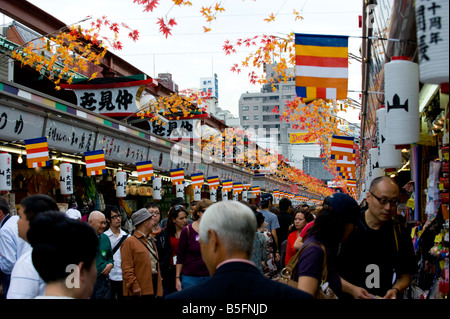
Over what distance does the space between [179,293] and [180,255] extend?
180 inches

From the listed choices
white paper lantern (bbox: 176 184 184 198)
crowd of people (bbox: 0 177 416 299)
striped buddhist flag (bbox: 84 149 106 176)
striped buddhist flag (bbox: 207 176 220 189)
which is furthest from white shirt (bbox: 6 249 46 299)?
striped buddhist flag (bbox: 207 176 220 189)

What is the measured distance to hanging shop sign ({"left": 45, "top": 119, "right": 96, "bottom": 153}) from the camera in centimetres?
1194

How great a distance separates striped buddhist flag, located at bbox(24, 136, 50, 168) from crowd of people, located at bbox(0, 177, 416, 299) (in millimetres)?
2617

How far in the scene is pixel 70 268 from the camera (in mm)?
3217

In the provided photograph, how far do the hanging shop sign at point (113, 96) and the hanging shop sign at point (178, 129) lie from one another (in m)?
5.47

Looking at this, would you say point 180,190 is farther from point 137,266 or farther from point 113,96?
point 137,266

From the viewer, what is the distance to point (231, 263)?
2.87 metres

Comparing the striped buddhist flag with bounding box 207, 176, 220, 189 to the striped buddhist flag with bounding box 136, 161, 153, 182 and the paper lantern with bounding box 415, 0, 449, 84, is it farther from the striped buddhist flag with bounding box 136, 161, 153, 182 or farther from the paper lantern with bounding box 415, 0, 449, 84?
the paper lantern with bounding box 415, 0, 449, 84

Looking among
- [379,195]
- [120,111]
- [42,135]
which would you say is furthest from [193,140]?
[379,195]

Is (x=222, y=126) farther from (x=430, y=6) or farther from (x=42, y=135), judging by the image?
(x=430, y=6)

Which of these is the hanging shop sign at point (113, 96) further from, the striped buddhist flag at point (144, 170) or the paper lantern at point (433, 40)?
the paper lantern at point (433, 40)

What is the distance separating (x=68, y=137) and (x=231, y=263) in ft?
34.5

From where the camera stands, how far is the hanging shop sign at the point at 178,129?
2380 cm

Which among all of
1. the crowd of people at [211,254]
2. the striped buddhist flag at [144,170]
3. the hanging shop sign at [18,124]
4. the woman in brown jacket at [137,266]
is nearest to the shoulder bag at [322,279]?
the crowd of people at [211,254]
